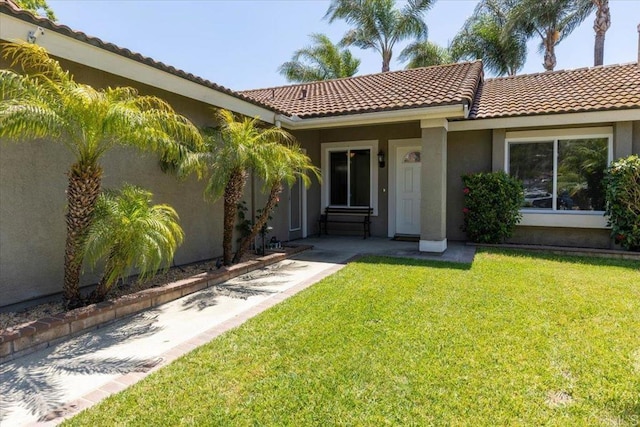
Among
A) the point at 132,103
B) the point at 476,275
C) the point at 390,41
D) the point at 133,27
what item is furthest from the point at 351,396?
the point at 390,41

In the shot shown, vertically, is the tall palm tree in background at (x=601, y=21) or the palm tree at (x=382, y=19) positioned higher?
the palm tree at (x=382, y=19)

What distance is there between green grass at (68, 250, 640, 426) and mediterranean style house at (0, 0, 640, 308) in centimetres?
356

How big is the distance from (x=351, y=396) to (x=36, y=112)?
15.3 feet

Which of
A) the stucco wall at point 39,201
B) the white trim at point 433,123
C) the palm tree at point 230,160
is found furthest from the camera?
the white trim at point 433,123

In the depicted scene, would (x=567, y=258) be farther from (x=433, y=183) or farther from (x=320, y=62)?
(x=320, y=62)

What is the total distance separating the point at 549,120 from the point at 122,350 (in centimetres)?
1102

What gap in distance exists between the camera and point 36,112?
4.37m

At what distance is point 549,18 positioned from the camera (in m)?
23.2

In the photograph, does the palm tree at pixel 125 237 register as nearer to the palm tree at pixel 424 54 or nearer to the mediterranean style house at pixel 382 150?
the mediterranean style house at pixel 382 150

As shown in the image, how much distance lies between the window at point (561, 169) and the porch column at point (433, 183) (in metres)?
2.97

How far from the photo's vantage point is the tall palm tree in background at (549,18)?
2247cm

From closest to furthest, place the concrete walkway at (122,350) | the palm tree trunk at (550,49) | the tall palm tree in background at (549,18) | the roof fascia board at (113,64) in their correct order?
1. the concrete walkway at (122,350)
2. the roof fascia board at (113,64)
3. the tall palm tree in background at (549,18)
4. the palm tree trunk at (550,49)

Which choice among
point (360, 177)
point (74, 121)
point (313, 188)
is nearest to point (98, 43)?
point (74, 121)

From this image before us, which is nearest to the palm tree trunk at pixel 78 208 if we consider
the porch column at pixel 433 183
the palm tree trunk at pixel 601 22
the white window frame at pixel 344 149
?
the porch column at pixel 433 183
